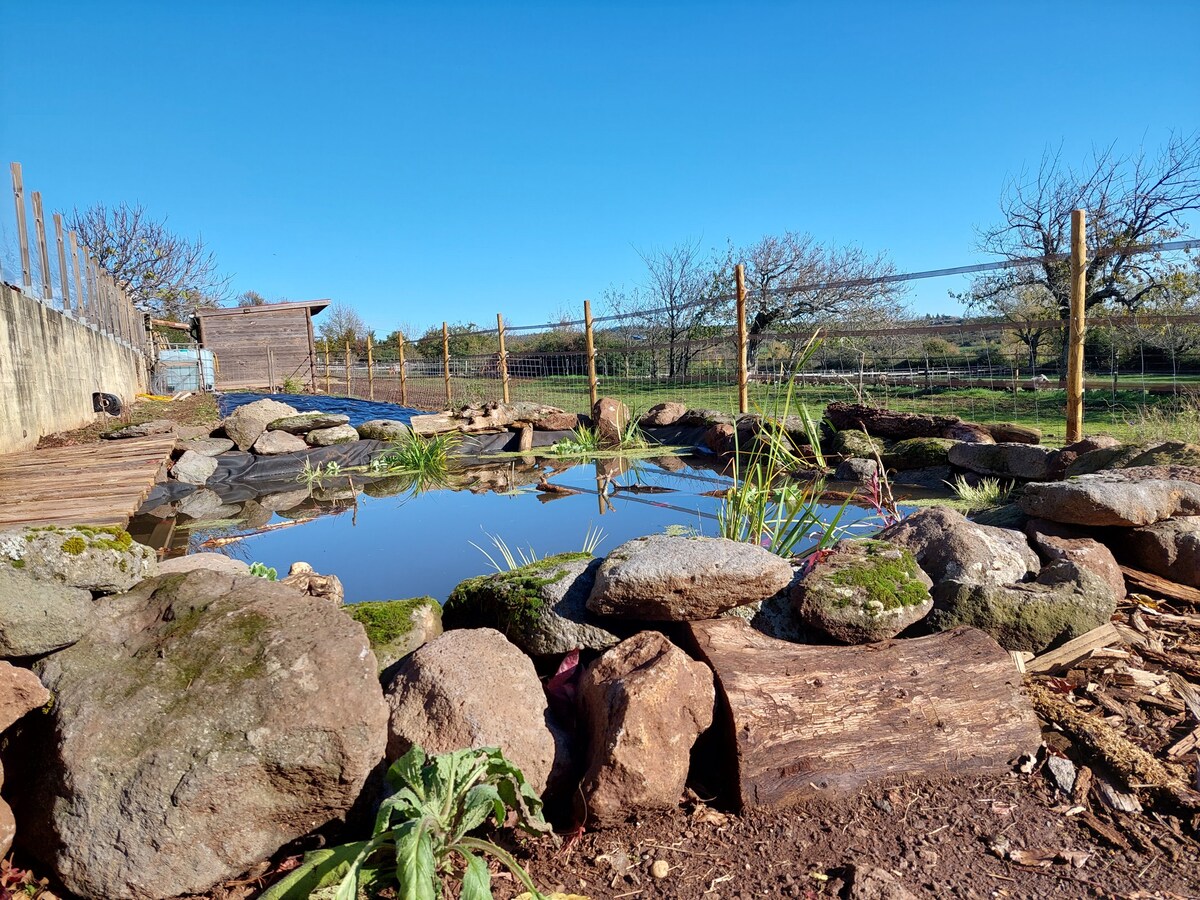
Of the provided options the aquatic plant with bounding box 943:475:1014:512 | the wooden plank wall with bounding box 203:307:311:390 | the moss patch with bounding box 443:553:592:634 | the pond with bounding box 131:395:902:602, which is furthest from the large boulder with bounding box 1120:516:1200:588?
the wooden plank wall with bounding box 203:307:311:390

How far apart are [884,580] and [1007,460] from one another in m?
4.24

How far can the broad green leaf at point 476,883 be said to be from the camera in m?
1.46

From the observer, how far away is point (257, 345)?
960 inches

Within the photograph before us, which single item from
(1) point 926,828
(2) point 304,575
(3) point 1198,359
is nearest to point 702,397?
(3) point 1198,359

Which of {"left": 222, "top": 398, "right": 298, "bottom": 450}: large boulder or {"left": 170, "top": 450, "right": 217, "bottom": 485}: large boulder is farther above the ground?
{"left": 222, "top": 398, "right": 298, "bottom": 450}: large boulder

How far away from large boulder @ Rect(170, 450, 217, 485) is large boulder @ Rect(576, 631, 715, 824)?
698 centimetres

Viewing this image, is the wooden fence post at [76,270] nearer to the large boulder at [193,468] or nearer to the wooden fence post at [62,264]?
the wooden fence post at [62,264]

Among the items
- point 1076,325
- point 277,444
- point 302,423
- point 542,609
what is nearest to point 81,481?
point 277,444

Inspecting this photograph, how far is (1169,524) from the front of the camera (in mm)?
3271

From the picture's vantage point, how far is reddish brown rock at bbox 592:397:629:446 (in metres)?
10.5

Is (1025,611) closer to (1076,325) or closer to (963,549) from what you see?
(963,549)

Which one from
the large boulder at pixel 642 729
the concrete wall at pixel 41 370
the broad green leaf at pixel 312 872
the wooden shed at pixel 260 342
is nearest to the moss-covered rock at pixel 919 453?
the large boulder at pixel 642 729

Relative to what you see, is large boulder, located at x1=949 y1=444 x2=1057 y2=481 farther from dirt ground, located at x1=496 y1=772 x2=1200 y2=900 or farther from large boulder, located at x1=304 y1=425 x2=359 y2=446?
large boulder, located at x1=304 y1=425 x2=359 y2=446

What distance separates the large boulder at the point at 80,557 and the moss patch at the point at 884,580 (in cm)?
222
